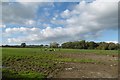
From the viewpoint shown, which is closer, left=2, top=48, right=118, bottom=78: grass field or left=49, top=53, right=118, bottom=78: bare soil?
left=2, top=48, right=118, bottom=78: grass field

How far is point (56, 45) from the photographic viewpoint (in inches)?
4747

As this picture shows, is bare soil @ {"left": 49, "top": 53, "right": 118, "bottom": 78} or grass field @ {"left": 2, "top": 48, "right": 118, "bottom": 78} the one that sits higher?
grass field @ {"left": 2, "top": 48, "right": 118, "bottom": 78}

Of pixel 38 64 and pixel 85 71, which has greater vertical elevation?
pixel 38 64

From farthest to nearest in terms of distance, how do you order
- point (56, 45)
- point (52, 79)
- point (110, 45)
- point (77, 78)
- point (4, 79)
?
1. point (56, 45)
2. point (110, 45)
3. point (77, 78)
4. point (52, 79)
5. point (4, 79)

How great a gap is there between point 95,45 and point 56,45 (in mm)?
21700

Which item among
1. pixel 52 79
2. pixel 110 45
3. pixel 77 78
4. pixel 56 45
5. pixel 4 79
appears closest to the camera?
pixel 4 79

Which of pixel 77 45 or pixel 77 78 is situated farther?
pixel 77 45

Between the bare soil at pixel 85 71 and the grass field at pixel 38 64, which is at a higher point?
the grass field at pixel 38 64

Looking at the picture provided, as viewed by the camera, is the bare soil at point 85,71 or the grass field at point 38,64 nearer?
the grass field at point 38,64

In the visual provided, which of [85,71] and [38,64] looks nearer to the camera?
[85,71]

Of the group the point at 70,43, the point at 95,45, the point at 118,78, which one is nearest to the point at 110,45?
the point at 95,45

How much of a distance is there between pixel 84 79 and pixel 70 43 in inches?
4462

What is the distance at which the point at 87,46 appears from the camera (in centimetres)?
12281

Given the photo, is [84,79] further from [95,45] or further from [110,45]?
[95,45]
